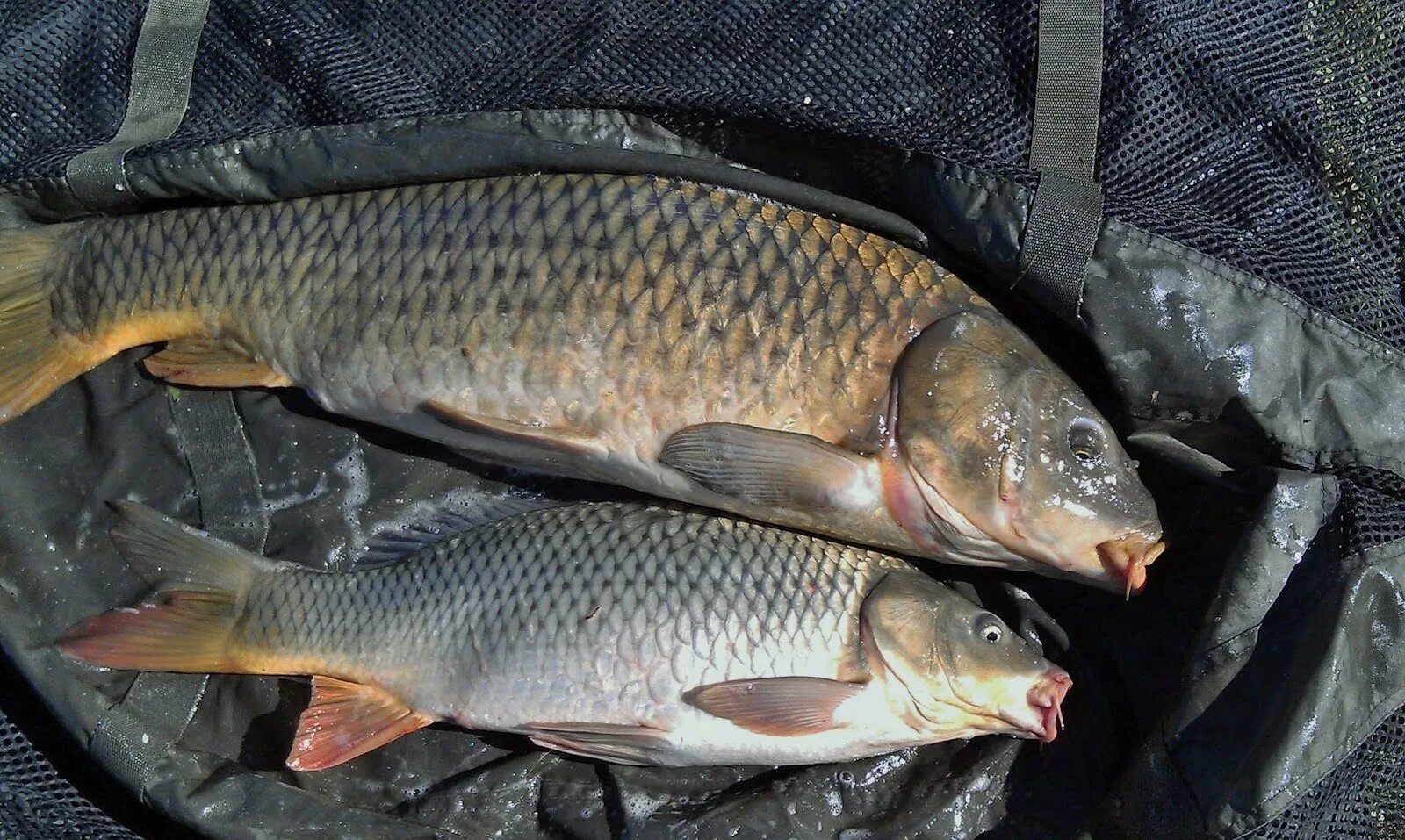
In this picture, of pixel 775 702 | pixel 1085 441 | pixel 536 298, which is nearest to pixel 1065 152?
pixel 1085 441

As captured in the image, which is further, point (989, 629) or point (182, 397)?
point (182, 397)

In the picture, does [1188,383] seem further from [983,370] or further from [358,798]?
[358,798]

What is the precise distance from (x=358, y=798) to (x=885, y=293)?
4.44 feet

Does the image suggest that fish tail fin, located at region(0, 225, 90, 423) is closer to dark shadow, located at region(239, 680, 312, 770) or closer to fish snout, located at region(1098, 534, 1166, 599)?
dark shadow, located at region(239, 680, 312, 770)

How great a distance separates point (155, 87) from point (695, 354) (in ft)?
4.06

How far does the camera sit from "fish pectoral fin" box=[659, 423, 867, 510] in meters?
1.64

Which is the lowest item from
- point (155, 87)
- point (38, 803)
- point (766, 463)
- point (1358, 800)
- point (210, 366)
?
point (1358, 800)

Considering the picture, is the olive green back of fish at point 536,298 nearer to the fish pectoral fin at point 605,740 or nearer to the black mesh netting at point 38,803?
the fish pectoral fin at point 605,740

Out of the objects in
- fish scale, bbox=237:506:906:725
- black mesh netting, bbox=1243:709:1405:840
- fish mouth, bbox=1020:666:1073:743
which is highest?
fish scale, bbox=237:506:906:725

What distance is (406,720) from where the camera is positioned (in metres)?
1.77

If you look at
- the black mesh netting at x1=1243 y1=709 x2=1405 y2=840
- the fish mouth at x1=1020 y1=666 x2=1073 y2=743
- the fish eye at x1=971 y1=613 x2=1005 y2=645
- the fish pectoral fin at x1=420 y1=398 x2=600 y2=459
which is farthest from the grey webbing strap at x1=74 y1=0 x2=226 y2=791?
the black mesh netting at x1=1243 y1=709 x2=1405 y2=840

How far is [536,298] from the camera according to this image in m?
1.70

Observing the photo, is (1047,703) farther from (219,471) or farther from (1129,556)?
(219,471)

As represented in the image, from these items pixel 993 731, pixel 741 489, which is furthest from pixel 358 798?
pixel 993 731
